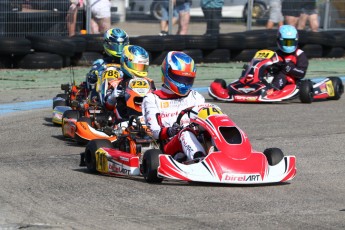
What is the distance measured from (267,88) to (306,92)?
542mm

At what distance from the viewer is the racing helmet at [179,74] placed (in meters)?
7.57

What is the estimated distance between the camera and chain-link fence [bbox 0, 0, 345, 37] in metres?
16.1

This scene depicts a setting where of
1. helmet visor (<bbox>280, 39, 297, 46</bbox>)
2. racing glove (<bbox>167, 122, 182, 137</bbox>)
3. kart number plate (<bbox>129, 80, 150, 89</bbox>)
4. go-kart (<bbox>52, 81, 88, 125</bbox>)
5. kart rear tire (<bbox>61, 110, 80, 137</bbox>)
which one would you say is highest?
kart number plate (<bbox>129, 80, 150, 89</bbox>)

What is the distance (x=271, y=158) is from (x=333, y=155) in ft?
5.34

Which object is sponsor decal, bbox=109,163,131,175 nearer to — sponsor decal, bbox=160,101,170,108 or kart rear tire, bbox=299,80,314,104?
sponsor decal, bbox=160,101,170,108

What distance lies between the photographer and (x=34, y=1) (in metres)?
16.2

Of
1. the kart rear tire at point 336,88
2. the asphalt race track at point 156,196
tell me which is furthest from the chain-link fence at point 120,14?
the asphalt race track at point 156,196

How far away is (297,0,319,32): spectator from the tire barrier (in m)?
0.53

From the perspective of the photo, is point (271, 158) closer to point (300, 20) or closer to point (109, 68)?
point (109, 68)

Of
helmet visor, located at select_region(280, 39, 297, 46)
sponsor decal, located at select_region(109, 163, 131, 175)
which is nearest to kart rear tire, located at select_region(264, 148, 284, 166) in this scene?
sponsor decal, located at select_region(109, 163, 131, 175)

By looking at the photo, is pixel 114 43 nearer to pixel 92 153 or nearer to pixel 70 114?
pixel 70 114

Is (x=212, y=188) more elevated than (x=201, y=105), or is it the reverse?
(x=201, y=105)

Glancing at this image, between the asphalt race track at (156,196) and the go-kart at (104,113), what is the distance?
175 millimetres

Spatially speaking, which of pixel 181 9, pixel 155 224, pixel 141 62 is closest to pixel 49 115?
pixel 141 62
